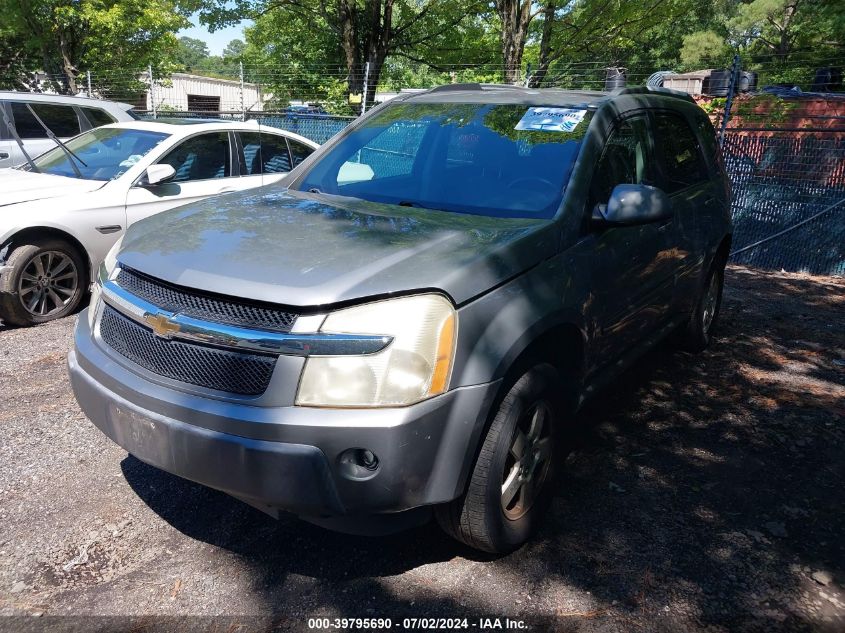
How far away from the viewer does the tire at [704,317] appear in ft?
17.3

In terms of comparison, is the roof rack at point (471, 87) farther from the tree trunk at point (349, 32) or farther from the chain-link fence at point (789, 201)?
the tree trunk at point (349, 32)

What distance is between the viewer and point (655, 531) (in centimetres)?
319

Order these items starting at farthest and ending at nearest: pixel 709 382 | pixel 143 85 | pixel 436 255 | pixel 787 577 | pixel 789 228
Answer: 1. pixel 143 85
2. pixel 789 228
3. pixel 709 382
4. pixel 787 577
5. pixel 436 255

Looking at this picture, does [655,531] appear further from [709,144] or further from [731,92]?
[731,92]

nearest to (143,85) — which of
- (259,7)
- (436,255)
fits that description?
(259,7)

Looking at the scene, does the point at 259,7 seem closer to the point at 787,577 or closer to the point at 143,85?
the point at 143,85

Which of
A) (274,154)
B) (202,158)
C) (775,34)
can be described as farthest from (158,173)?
(775,34)

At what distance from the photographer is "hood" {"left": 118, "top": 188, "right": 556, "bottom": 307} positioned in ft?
8.01

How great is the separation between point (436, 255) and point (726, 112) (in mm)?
8255

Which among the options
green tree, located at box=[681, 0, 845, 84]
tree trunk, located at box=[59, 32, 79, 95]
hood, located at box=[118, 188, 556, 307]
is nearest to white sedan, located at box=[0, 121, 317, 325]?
hood, located at box=[118, 188, 556, 307]

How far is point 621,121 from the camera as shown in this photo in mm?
3742

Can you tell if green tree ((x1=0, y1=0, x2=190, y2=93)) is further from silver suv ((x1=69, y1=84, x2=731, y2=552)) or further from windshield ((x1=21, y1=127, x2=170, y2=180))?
silver suv ((x1=69, y1=84, x2=731, y2=552))

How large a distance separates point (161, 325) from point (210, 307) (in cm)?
22

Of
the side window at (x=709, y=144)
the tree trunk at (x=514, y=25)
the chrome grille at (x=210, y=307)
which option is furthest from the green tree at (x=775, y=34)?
the chrome grille at (x=210, y=307)
